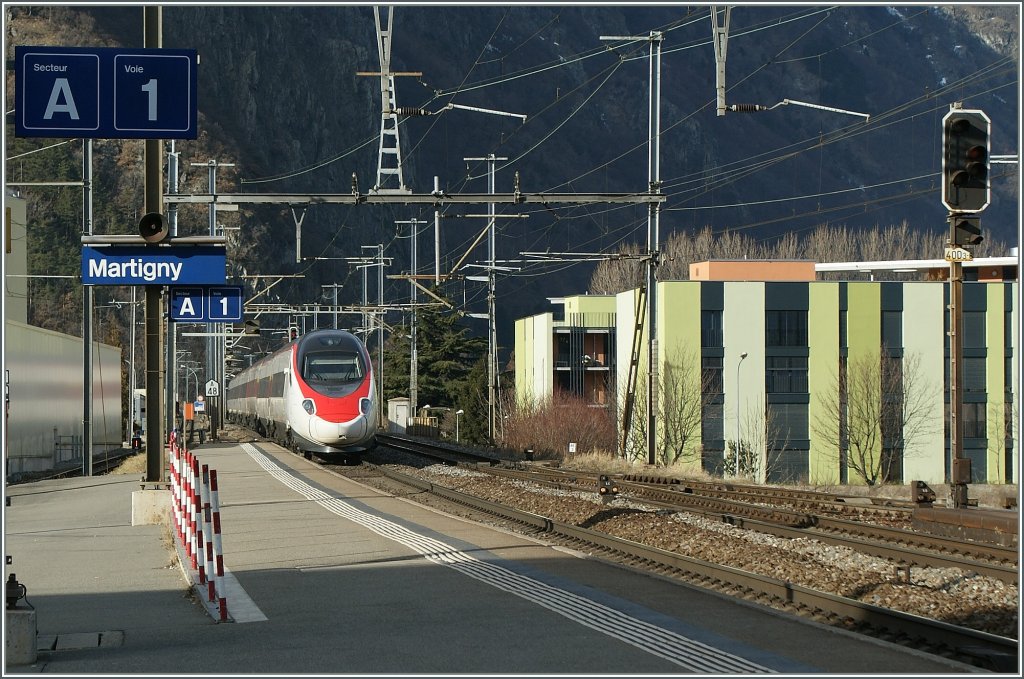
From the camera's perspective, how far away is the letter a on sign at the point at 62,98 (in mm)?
13812

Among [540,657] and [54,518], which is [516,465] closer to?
[54,518]

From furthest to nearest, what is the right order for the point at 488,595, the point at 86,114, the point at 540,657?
the point at 86,114 → the point at 488,595 → the point at 540,657

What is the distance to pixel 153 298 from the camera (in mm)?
17766

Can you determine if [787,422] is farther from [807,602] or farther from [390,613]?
[390,613]

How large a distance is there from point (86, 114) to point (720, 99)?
15.1m

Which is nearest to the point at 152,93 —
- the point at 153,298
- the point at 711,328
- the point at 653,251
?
the point at 153,298

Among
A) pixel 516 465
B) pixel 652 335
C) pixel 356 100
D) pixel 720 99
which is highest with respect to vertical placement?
pixel 356 100

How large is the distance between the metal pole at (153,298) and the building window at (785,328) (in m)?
47.3

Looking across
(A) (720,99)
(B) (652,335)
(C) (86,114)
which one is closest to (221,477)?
(B) (652,335)

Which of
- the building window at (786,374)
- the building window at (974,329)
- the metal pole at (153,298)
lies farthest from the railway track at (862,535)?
the building window at (974,329)

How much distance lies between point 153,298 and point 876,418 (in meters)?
45.6

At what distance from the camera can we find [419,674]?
822 cm

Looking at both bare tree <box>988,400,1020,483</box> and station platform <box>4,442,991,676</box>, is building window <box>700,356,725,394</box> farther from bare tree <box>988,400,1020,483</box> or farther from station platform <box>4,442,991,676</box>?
station platform <box>4,442,991,676</box>

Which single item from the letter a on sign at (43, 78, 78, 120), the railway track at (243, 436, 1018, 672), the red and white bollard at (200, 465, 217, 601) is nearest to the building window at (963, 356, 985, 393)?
the railway track at (243, 436, 1018, 672)
